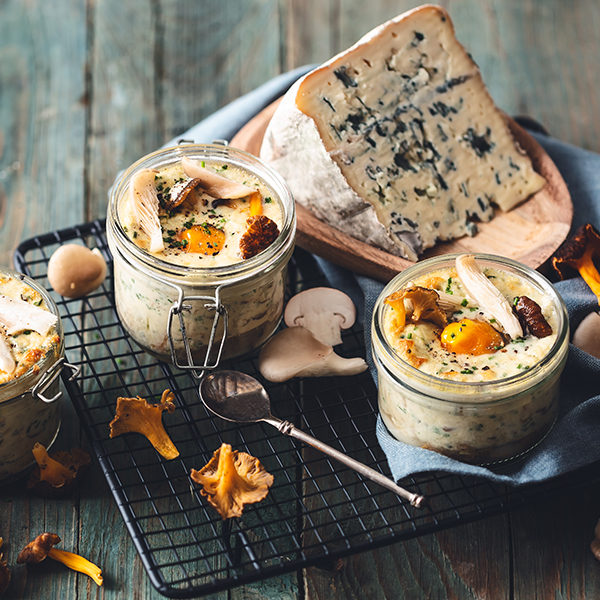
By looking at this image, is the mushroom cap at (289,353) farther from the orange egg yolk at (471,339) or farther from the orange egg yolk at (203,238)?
the orange egg yolk at (471,339)

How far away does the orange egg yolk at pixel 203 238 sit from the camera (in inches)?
116

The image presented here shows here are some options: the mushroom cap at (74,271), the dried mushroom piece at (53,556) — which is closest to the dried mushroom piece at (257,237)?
the mushroom cap at (74,271)

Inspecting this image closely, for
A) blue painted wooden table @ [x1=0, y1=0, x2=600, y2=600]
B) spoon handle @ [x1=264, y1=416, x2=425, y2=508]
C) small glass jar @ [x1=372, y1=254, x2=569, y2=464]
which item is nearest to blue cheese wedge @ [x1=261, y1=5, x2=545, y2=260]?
small glass jar @ [x1=372, y1=254, x2=569, y2=464]

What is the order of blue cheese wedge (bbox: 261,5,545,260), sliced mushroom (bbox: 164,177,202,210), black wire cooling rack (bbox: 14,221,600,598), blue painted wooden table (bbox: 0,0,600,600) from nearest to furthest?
1. black wire cooling rack (bbox: 14,221,600,598)
2. sliced mushroom (bbox: 164,177,202,210)
3. blue cheese wedge (bbox: 261,5,545,260)
4. blue painted wooden table (bbox: 0,0,600,600)

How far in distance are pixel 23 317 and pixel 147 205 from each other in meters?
0.50

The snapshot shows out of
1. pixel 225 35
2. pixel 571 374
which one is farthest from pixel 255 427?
pixel 225 35

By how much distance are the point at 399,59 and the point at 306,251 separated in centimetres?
75

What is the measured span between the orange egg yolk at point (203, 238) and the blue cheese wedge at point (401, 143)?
49cm

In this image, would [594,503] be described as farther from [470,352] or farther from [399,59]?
[399,59]

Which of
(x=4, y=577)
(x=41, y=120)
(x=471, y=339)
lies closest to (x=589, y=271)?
(x=471, y=339)

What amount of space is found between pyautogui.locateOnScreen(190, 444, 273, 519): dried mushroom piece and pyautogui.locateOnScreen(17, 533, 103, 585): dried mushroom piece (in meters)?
0.42

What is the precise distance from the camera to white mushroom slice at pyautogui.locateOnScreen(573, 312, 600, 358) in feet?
10.1

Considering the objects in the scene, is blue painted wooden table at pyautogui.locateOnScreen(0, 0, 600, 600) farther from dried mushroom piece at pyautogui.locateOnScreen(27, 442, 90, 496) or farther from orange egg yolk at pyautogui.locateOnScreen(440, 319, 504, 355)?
orange egg yolk at pyautogui.locateOnScreen(440, 319, 504, 355)

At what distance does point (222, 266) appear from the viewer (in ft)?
9.32
